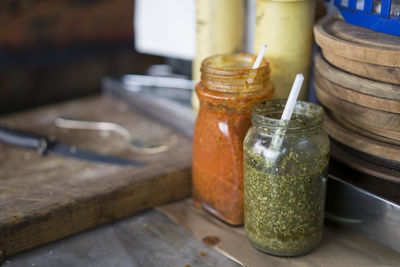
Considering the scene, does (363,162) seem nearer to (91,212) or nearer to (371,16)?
(371,16)

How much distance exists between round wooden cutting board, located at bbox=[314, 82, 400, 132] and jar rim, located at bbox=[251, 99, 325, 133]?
5 cm

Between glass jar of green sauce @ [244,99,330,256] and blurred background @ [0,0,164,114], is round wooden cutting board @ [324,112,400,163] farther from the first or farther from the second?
blurred background @ [0,0,164,114]

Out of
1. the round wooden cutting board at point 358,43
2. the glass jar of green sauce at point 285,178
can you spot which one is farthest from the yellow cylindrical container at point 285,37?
the glass jar of green sauce at point 285,178

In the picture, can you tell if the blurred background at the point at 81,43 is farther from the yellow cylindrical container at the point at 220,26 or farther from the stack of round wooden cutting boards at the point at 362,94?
the stack of round wooden cutting boards at the point at 362,94

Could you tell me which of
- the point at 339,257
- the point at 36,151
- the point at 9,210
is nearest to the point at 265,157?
the point at 339,257

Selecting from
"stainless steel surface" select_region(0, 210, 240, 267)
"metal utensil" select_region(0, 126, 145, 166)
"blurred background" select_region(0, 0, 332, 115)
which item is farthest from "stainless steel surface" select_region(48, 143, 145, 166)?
"blurred background" select_region(0, 0, 332, 115)

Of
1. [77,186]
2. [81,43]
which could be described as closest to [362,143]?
[77,186]

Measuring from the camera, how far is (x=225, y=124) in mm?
749

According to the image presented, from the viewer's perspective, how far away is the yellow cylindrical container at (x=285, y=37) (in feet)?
2.57

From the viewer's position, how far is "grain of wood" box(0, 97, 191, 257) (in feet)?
2.51

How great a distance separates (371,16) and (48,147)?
681mm

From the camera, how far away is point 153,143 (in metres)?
1.04

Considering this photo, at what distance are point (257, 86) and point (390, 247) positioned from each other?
1.03 feet

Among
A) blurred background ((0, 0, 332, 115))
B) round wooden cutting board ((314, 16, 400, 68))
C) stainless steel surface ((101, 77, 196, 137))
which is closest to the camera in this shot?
round wooden cutting board ((314, 16, 400, 68))
